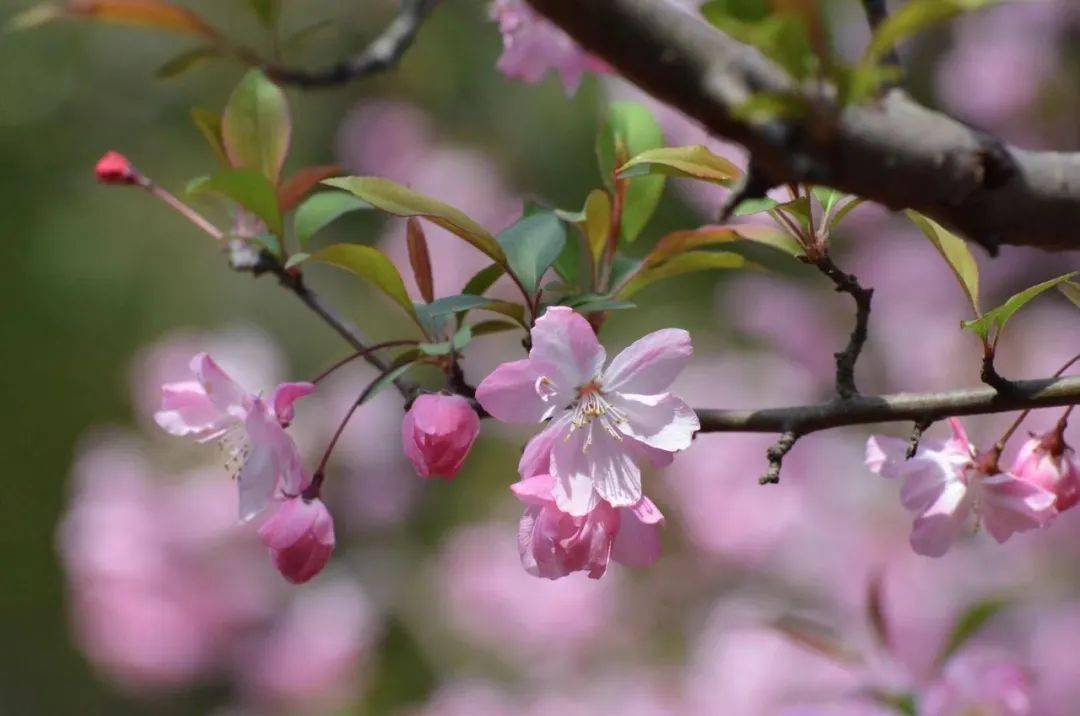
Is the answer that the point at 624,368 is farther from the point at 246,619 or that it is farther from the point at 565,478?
the point at 246,619

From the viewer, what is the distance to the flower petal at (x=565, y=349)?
1.91ft

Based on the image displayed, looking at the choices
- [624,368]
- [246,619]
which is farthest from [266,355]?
[624,368]

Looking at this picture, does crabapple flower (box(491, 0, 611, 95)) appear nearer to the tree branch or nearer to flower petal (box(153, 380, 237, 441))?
the tree branch

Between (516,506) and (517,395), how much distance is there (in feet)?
5.73

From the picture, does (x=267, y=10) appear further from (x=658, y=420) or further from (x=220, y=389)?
(x=658, y=420)

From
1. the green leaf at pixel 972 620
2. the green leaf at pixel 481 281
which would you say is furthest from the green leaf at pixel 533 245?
the green leaf at pixel 972 620

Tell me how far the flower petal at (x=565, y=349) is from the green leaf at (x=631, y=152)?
0.45ft

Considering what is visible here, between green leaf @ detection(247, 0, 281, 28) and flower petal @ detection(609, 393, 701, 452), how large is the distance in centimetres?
47

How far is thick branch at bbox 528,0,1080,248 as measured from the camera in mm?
415

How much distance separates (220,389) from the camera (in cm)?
66

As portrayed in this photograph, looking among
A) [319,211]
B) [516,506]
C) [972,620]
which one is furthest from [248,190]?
[516,506]

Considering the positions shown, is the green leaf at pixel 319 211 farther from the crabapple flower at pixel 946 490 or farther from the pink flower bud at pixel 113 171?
the crabapple flower at pixel 946 490

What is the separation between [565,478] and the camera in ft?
1.95

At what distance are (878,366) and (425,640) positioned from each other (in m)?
0.92
